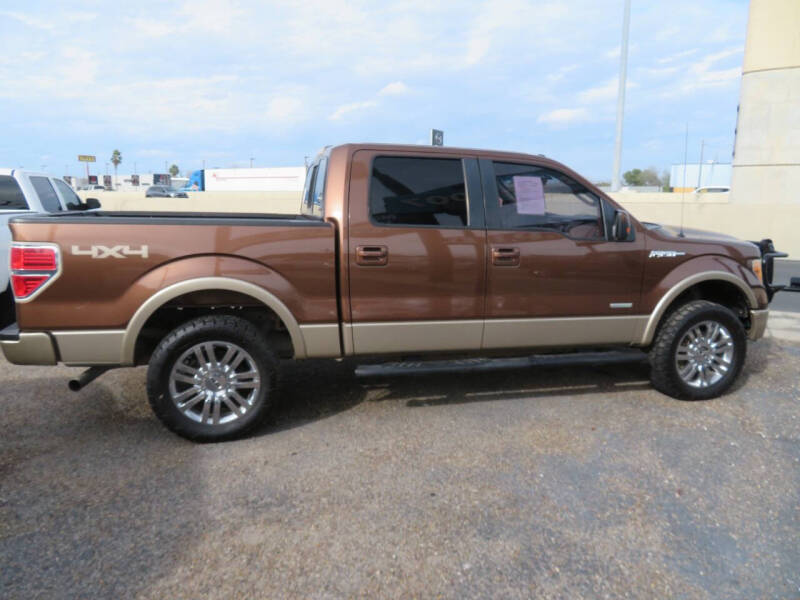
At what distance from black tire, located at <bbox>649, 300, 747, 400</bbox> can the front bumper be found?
431 cm

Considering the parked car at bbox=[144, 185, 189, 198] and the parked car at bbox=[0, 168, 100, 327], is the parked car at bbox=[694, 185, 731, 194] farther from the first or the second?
the parked car at bbox=[0, 168, 100, 327]

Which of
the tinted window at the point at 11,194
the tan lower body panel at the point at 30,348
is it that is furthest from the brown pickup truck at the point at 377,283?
the tinted window at the point at 11,194

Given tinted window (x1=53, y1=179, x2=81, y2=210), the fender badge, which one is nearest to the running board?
the fender badge

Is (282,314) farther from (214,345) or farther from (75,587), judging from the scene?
(75,587)

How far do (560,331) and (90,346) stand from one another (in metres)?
3.23

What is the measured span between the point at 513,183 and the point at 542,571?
2707 mm

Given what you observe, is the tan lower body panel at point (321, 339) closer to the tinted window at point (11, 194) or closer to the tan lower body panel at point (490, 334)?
the tan lower body panel at point (490, 334)

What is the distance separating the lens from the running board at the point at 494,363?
4.02 m

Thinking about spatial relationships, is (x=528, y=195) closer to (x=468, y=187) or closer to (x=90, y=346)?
(x=468, y=187)

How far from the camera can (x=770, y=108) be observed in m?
16.6

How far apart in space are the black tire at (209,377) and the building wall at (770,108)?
56.2ft

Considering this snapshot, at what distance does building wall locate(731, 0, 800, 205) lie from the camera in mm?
15914

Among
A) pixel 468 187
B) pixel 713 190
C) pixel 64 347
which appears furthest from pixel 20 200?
pixel 713 190

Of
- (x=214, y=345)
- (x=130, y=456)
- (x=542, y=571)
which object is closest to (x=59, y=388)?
(x=130, y=456)
